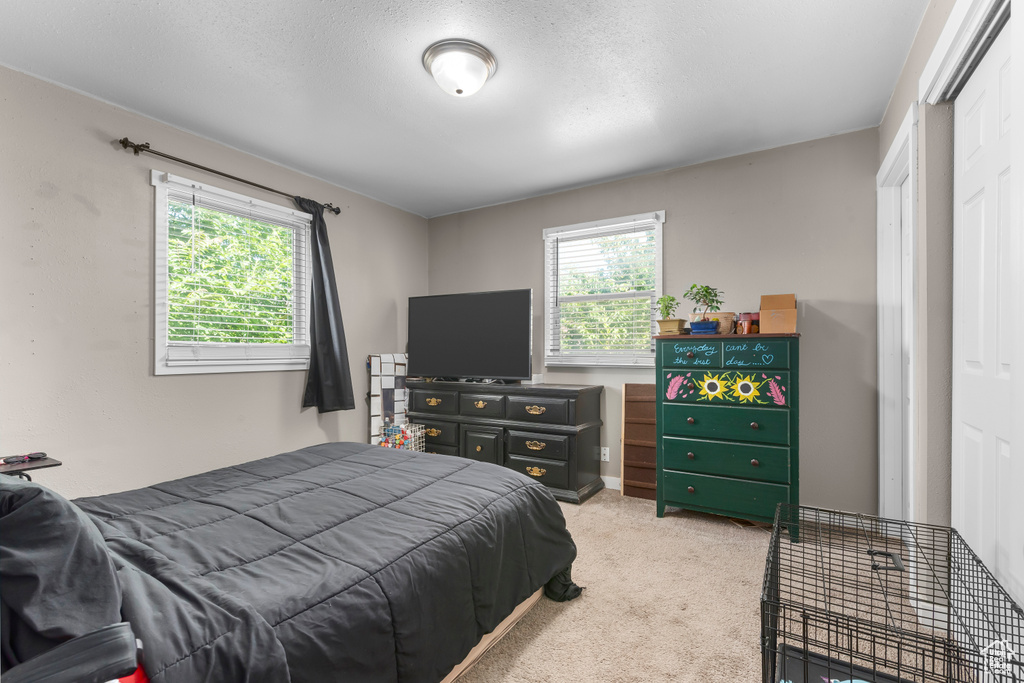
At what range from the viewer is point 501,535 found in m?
1.75

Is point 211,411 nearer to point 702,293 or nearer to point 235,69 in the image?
point 235,69

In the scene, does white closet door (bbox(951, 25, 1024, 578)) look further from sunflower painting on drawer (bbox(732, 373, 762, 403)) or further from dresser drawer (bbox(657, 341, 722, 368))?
dresser drawer (bbox(657, 341, 722, 368))

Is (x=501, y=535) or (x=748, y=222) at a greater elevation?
(x=748, y=222)

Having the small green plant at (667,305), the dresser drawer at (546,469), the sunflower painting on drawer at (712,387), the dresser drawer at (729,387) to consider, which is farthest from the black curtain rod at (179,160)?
the sunflower painting on drawer at (712,387)

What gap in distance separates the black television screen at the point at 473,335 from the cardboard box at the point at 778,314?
1655 mm

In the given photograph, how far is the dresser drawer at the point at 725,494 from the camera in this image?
2885 mm

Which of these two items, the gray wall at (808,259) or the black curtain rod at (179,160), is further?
the gray wall at (808,259)

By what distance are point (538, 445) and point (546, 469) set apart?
0.61 feet

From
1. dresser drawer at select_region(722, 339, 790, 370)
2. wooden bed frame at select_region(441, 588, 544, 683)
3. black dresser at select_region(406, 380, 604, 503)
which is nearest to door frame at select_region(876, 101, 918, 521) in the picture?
dresser drawer at select_region(722, 339, 790, 370)

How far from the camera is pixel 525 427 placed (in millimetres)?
3748

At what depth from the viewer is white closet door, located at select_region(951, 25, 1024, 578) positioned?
4.69 feet

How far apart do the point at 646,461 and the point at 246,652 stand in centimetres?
311

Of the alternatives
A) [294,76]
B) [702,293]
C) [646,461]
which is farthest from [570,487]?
[294,76]

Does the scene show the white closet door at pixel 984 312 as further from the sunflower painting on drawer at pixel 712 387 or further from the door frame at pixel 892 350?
the sunflower painting on drawer at pixel 712 387
